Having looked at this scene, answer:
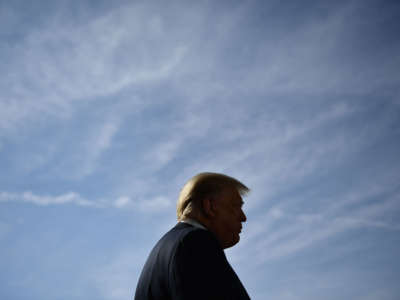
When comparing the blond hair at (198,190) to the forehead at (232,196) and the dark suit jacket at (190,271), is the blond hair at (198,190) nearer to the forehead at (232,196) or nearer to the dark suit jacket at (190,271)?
the forehead at (232,196)

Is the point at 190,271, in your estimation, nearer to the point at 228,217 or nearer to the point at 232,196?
the point at 228,217

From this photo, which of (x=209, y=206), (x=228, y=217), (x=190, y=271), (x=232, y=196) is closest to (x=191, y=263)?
(x=190, y=271)

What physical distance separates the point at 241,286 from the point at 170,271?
0.64 metres

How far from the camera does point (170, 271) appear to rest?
154 inches

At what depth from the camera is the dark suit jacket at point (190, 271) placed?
3777mm

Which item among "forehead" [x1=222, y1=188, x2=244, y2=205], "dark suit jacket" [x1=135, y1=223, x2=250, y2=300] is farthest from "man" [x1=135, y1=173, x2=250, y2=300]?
"forehead" [x1=222, y1=188, x2=244, y2=205]

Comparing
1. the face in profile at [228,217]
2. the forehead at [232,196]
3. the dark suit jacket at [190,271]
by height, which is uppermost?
the forehead at [232,196]

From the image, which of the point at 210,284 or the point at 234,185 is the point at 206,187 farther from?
the point at 210,284

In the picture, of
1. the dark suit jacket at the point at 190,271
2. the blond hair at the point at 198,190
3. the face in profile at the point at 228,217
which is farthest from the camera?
the face in profile at the point at 228,217

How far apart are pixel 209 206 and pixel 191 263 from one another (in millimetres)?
1087

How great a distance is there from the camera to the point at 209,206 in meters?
4.86

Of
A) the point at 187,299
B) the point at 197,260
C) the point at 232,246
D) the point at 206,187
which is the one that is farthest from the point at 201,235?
the point at 232,246

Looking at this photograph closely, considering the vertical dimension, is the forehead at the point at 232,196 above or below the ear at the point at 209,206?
above

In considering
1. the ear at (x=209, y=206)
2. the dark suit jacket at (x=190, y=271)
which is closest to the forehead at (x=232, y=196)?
the ear at (x=209, y=206)
